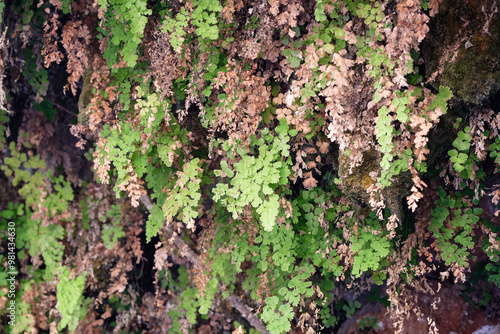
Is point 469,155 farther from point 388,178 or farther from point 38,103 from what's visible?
point 38,103

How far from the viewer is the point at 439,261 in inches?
121

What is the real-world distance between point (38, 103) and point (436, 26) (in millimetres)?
3854

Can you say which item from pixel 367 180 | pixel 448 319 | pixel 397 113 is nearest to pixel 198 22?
pixel 397 113

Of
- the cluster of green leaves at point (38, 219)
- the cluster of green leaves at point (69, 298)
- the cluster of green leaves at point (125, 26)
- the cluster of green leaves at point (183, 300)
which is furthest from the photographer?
the cluster of green leaves at point (38, 219)


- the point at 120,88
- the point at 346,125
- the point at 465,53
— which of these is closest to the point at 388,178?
the point at 346,125

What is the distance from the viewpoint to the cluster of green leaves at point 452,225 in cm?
249

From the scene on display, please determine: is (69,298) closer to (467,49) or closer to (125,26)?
(125,26)

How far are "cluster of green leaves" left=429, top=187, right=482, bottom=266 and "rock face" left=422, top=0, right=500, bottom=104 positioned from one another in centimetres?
81

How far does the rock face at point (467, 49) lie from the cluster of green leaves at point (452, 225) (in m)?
0.81

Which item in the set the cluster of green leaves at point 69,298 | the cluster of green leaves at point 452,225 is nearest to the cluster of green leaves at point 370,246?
the cluster of green leaves at point 452,225

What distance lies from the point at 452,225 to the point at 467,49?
115 centimetres

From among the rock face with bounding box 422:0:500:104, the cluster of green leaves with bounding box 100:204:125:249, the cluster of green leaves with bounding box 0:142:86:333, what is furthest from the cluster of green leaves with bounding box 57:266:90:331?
the rock face with bounding box 422:0:500:104

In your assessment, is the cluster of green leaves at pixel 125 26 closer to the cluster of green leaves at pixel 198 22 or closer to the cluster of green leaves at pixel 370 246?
the cluster of green leaves at pixel 198 22

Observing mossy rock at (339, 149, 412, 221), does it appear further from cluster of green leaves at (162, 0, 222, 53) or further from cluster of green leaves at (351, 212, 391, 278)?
cluster of green leaves at (162, 0, 222, 53)
